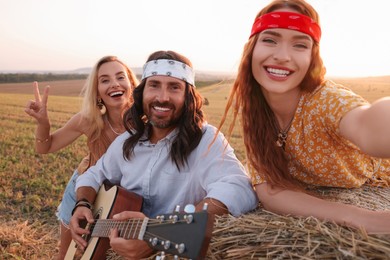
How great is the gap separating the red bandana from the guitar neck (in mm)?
1401

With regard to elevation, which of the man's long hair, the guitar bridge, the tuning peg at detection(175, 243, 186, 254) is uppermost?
the man's long hair

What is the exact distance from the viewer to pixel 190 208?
191 cm

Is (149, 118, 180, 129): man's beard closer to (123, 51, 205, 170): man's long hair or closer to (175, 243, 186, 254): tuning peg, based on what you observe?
(123, 51, 205, 170): man's long hair

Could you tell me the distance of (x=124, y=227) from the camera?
2.51 m

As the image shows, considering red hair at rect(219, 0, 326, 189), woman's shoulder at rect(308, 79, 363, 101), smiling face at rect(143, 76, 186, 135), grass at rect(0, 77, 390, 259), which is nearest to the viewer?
woman's shoulder at rect(308, 79, 363, 101)

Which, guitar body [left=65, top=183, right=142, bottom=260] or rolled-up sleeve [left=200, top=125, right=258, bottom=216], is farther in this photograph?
guitar body [left=65, top=183, right=142, bottom=260]

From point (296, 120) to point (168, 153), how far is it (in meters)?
1.15

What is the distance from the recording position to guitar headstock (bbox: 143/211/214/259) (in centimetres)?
181

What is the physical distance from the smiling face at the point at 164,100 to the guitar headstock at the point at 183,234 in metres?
1.32

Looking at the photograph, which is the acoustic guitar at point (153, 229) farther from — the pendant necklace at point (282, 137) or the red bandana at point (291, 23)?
the red bandana at point (291, 23)

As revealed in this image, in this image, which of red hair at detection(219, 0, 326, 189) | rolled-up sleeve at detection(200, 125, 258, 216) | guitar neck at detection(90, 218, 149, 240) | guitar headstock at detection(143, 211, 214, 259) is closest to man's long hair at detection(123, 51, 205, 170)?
rolled-up sleeve at detection(200, 125, 258, 216)

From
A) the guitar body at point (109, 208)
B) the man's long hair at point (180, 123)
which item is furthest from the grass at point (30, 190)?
the guitar body at point (109, 208)

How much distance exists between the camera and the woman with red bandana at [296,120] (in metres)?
2.31

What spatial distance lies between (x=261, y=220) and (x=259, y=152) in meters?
0.59
